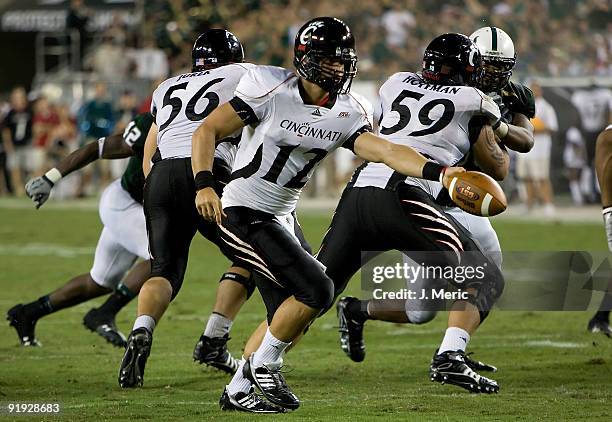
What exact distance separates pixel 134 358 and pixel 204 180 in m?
1.13

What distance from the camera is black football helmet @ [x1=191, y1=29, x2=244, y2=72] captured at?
616cm

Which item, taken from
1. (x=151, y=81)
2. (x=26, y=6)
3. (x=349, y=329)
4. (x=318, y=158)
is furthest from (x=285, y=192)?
(x=26, y=6)

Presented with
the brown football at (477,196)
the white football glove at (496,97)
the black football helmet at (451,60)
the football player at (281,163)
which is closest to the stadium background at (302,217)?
the football player at (281,163)

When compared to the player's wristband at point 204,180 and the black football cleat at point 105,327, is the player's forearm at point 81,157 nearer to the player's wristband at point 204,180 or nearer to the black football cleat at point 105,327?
the black football cleat at point 105,327

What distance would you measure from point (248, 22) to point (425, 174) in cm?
1601

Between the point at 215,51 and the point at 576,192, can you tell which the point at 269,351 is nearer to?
the point at 215,51

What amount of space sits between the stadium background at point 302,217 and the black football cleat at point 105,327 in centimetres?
10

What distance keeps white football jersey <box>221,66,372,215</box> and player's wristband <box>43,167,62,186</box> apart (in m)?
1.84

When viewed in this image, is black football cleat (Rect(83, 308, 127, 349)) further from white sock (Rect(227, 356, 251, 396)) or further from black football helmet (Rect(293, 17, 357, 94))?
black football helmet (Rect(293, 17, 357, 94))

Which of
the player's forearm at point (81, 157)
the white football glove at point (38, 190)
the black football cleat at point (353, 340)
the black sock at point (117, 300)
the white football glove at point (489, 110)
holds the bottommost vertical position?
the black sock at point (117, 300)

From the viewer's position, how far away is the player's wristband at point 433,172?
4.85m

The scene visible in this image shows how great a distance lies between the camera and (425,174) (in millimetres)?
4891

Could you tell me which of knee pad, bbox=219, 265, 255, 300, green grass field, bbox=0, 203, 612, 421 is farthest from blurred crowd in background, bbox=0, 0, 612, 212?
knee pad, bbox=219, 265, 255, 300

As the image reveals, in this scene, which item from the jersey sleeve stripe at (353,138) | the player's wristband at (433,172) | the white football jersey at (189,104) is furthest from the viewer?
the white football jersey at (189,104)
